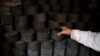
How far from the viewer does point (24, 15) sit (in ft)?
7.27

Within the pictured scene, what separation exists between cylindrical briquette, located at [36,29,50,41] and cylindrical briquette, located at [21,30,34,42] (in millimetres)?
84

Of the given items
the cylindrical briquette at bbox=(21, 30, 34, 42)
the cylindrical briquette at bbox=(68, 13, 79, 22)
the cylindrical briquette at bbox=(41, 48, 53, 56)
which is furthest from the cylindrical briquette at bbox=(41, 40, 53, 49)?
the cylindrical briquette at bbox=(68, 13, 79, 22)

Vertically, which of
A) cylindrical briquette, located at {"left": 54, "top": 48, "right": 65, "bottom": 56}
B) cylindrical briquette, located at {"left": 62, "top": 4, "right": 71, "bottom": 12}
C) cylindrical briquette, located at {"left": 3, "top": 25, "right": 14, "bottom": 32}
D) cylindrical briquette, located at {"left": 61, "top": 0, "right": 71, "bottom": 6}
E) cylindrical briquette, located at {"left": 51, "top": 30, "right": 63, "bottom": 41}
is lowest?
cylindrical briquette, located at {"left": 54, "top": 48, "right": 65, "bottom": 56}

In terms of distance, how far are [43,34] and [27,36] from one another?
0.22 metres

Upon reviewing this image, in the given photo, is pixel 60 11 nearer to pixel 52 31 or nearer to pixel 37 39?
pixel 52 31

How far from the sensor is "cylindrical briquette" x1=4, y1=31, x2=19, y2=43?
220cm

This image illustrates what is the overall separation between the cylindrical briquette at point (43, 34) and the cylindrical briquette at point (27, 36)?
0.08m

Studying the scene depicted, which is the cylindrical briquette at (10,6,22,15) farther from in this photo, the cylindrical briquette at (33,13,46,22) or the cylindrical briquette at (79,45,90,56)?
the cylindrical briquette at (79,45,90,56)

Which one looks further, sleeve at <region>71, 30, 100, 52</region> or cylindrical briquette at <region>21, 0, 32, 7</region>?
cylindrical briquette at <region>21, 0, 32, 7</region>

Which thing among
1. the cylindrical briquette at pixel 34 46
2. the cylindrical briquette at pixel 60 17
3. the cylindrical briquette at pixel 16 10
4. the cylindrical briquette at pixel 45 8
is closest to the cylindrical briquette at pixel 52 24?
the cylindrical briquette at pixel 60 17

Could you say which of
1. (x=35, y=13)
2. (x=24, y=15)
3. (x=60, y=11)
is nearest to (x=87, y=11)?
(x=60, y=11)

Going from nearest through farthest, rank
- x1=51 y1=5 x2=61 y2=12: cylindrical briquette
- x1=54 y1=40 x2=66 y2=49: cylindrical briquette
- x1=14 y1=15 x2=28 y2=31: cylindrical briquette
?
x1=14 y1=15 x2=28 y2=31: cylindrical briquette → x1=54 y1=40 x2=66 y2=49: cylindrical briquette → x1=51 y1=5 x2=61 y2=12: cylindrical briquette

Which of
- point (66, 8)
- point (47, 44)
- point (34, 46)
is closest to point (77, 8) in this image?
point (66, 8)

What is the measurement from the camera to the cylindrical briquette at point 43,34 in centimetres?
Answer: 222
